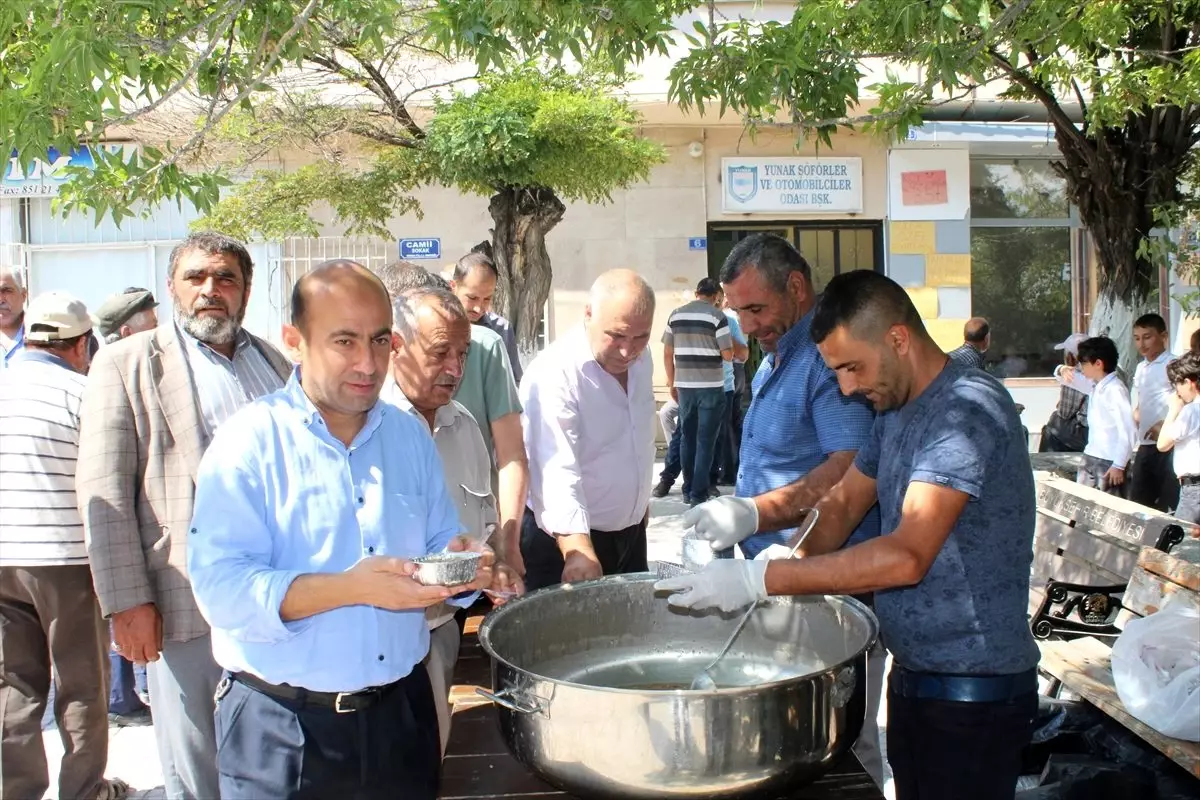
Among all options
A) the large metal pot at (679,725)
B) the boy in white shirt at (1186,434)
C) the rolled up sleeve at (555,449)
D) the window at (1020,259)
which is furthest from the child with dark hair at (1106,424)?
the window at (1020,259)

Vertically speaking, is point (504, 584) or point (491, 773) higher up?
point (504, 584)

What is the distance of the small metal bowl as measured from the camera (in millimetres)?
1690

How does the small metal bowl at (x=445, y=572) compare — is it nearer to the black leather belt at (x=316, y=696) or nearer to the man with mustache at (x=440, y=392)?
the black leather belt at (x=316, y=696)

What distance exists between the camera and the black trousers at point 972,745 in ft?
7.24

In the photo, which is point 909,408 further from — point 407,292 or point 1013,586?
point 407,292

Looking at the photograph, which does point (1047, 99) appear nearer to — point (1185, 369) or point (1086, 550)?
point (1185, 369)

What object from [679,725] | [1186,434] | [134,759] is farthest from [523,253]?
[679,725]

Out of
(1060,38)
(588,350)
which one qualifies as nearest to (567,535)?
(588,350)

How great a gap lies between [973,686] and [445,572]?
121cm

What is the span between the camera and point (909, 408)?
90.4 inches

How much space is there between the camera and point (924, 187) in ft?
42.6

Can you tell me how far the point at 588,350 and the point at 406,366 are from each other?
2.49 feet

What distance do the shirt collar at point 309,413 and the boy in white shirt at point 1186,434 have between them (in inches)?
203

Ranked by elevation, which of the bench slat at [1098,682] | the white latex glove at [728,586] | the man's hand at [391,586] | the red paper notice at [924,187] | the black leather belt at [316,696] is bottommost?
the bench slat at [1098,682]
